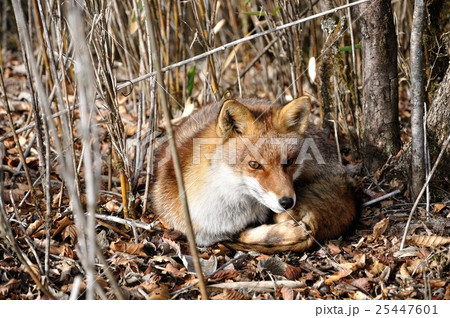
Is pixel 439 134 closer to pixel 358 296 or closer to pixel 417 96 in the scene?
pixel 417 96

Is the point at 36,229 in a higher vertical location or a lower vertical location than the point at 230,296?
higher

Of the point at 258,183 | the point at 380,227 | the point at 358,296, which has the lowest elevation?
the point at 358,296

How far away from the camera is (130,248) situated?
4035mm

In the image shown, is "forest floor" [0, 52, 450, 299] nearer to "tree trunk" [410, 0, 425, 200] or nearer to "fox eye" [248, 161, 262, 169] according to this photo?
"tree trunk" [410, 0, 425, 200]

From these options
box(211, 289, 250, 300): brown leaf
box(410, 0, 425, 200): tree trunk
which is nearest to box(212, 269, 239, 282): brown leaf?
box(211, 289, 250, 300): brown leaf

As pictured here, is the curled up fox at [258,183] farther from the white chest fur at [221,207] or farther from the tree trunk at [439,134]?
the tree trunk at [439,134]

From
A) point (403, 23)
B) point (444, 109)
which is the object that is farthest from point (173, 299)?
point (403, 23)

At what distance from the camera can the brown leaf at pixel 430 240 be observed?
3.83 meters

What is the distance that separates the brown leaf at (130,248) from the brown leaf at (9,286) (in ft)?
2.54

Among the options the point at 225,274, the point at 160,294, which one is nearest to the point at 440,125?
the point at 225,274

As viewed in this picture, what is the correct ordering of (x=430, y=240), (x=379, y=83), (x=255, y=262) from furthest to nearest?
(x=379, y=83) → (x=255, y=262) → (x=430, y=240)

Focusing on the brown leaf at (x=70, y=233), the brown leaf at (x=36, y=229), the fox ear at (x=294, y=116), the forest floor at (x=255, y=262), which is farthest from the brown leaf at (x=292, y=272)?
the brown leaf at (x=36, y=229)

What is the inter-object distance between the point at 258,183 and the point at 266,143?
336 mm

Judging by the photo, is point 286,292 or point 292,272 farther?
point 292,272
